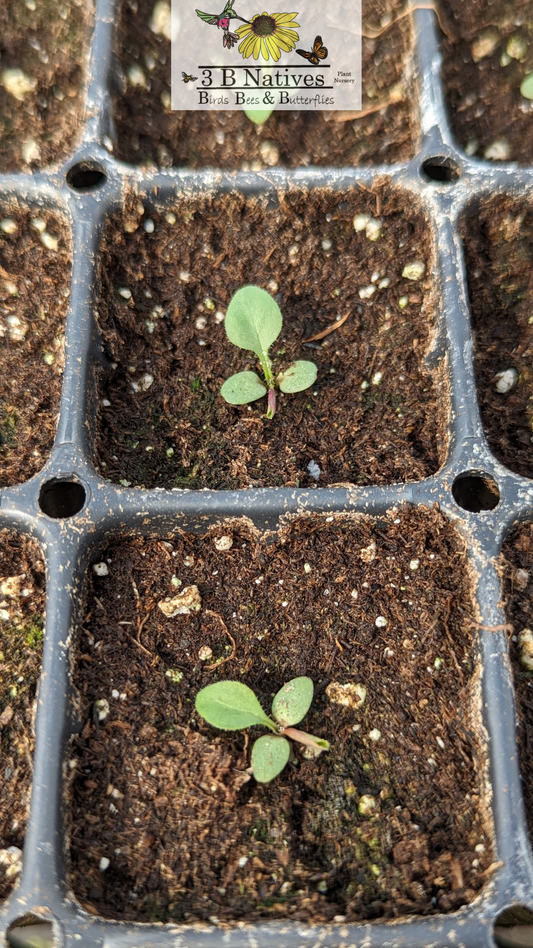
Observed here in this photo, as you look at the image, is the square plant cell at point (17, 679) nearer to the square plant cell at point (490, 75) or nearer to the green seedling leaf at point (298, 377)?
the green seedling leaf at point (298, 377)

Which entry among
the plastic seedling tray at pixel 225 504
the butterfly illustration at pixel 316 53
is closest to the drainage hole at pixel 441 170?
the plastic seedling tray at pixel 225 504

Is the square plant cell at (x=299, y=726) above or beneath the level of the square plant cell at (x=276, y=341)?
beneath

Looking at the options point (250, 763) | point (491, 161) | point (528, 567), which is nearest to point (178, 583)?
point (250, 763)

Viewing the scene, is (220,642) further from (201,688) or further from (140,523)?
(140,523)

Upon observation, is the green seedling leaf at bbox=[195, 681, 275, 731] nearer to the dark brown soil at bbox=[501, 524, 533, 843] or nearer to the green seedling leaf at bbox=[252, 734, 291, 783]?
the green seedling leaf at bbox=[252, 734, 291, 783]

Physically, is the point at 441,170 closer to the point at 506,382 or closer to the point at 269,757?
the point at 506,382

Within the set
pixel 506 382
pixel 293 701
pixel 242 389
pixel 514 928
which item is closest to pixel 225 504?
pixel 242 389

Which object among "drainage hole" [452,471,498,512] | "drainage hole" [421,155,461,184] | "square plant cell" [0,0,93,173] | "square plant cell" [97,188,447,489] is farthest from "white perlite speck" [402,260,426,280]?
"square plant cell" [0,0,93,173]
